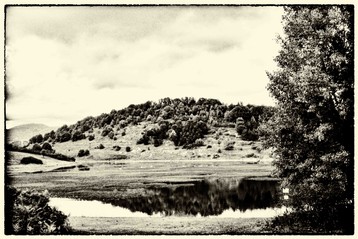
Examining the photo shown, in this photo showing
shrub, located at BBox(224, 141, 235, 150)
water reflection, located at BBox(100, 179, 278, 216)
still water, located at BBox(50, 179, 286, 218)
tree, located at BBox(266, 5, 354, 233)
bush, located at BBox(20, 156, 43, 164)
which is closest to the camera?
tree, located at BBox(266, 5, 354, 233)

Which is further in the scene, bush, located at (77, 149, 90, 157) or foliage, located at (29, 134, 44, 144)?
bush, located at (77, 149, 90, 157)

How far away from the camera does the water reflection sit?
20.3m

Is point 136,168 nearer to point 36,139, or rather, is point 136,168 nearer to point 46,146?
point 46,146

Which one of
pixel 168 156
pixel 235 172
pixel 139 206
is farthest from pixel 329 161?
pixel 139 206

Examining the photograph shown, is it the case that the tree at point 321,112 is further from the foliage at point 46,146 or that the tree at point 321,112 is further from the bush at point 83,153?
the foliage at point 46,146

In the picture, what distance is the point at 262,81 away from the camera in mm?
20297

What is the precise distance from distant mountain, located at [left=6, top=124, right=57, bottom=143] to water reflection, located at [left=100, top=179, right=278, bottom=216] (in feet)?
14.2

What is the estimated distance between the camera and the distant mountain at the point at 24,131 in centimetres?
1956

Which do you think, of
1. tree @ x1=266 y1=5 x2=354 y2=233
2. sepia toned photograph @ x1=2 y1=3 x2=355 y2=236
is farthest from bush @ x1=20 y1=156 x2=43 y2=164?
tree @ x1=266 y1=5 x2=354 y2=233

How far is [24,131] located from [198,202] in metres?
8.23

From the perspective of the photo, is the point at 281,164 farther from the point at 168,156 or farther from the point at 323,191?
the point at 168,156

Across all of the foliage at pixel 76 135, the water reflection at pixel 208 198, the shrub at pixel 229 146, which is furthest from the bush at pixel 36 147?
the shrub at pixel 229 146

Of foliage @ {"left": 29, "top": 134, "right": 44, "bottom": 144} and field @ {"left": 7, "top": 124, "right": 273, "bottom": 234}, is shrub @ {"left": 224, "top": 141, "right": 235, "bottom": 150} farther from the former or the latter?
foliage @ {"left": 29, "top": 134, "right": 44, "bottom": 144}

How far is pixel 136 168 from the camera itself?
68.8 feet
